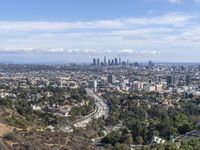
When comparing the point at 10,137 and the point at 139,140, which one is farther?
the point at 139,140

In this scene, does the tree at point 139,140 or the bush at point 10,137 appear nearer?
the bush at point 10,137

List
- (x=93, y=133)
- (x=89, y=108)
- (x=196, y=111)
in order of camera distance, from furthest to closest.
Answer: (x=89, y=108)
(x=196, y=111)
(x=93, y=133)

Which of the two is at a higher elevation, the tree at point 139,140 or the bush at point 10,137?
the bush at point 10,137

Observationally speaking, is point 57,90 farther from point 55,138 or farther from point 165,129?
point 55,138

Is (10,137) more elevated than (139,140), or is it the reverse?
(10,137)

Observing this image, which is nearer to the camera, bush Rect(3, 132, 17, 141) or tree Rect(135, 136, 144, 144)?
bush Rect(3, 132, 17, 141)

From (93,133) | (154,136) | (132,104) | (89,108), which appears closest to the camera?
(154,136)

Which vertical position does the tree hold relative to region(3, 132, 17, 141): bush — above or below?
below

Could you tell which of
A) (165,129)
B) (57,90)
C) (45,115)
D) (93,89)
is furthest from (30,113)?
(93,89)

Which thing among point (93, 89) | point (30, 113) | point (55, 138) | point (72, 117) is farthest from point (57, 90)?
point (55, 138)

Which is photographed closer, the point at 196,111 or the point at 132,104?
the point at 196,111
